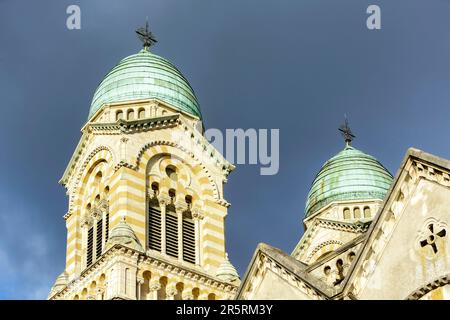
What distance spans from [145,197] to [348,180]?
15.1 m

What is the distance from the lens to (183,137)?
46094 mm

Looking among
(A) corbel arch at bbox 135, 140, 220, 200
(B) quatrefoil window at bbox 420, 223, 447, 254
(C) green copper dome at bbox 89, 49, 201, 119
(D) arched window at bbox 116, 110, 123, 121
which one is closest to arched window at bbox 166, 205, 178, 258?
(A) corbel arch at bbox 135, 140, 220, 200

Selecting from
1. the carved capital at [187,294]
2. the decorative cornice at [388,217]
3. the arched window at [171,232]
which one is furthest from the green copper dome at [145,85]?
the decorative cornice at [388,217]

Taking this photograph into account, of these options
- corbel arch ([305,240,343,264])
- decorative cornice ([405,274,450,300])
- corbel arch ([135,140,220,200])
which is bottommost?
decorative cornice ([405,274,450,300])

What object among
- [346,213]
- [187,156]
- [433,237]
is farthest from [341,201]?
[433,237]

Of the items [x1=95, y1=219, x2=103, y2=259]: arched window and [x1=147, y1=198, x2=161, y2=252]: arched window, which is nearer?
[x1=147, y1=198, x2=161, y2=252]: arched window

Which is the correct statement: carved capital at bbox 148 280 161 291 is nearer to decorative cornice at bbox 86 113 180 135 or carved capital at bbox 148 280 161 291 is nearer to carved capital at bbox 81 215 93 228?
carved capital at bbox 81 215 93 228

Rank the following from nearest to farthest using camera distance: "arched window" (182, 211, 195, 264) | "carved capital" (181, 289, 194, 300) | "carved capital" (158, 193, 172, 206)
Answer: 1. "carved capital" (181, 289, 194, 300)
2. "arched window" (182, 211, 195, 264)
3. "carved capital" (158, 193, 172, 206)

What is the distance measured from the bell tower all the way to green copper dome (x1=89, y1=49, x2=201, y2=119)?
58 mm

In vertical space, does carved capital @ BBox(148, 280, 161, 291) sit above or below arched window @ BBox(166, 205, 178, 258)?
below

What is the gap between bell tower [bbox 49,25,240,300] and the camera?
4012 cm

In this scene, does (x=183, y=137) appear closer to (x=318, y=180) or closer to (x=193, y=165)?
(x=193, y=165)

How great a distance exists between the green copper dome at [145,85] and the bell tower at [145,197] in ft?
0.19
